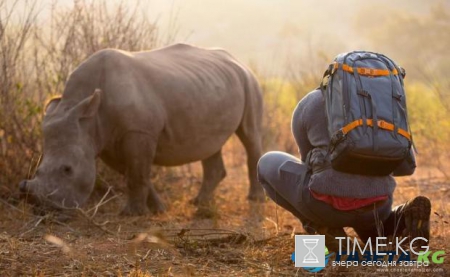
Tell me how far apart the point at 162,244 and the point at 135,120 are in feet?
6.68

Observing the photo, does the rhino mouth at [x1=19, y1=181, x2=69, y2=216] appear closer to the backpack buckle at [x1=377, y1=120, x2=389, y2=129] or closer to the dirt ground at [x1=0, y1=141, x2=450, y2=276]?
the dirt ground at [x1=0, y1=141, x2=450, y2=276]

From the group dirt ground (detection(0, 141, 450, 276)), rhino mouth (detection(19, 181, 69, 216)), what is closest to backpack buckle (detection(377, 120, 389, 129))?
dirt ground (detection(0, 141, 450, 276))

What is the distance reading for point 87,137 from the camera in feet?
21.1

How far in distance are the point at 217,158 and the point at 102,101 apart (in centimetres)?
193

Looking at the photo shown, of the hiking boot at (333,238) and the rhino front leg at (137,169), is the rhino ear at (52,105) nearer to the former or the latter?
the rhino front leg at (137,169)

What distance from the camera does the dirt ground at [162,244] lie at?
433 cm

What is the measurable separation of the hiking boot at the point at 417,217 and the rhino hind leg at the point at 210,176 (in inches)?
138

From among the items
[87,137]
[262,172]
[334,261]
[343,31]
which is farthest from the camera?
[343,31]

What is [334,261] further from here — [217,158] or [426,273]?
[217,158]

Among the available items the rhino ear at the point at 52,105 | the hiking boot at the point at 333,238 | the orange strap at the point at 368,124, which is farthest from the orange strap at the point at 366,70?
the rhino ear at the point at 52,105

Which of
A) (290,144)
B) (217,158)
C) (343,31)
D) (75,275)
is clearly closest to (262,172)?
(75,275)

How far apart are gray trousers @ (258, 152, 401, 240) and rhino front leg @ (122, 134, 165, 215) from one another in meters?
1.96

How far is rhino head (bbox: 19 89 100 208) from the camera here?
6.05m

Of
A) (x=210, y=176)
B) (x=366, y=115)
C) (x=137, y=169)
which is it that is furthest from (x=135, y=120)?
(x=366, y=115)
